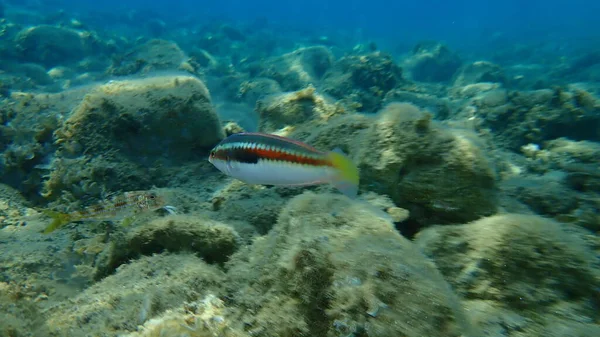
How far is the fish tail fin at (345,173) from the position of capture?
212 centimetres

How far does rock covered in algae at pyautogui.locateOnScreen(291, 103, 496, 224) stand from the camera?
295cm

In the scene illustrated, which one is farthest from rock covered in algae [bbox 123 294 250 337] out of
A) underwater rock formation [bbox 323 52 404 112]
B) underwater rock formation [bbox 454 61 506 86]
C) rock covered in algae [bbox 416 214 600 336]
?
underwater rock formation [bbox 454 61 506 86]

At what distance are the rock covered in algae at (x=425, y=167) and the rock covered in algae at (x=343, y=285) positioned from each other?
1.05 meters

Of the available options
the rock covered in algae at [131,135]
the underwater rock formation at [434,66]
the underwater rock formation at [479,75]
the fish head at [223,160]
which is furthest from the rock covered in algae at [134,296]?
the underwater rock formation at [434,66]

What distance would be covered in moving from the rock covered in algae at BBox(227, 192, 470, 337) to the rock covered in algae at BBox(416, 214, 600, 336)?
0.50 meters

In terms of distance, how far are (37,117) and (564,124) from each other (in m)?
10.2

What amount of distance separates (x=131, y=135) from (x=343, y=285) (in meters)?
4.15

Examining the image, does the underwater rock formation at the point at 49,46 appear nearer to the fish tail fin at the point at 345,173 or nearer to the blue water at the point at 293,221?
the blue water at the point at 293,221

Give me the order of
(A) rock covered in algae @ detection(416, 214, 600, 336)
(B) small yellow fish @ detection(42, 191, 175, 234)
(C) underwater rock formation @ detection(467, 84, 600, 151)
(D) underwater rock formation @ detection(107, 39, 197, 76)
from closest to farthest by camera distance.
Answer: (A) rock covered in algae @ detection(416, 214, 600, 336)
(B) small yellow fish @ detection(42, 191, 175, 234)
(C) underwater rock formation @ detection(467, 84, 600, 151)
(D) underwater rock formation @ detection(107, 39, 197, 76)

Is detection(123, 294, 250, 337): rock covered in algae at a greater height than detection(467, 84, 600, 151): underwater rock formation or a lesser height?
lesser

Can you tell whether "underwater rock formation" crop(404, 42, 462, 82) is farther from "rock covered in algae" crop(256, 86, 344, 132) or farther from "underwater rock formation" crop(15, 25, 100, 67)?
"underwater rock formation" crop(15, 25, 100, 67)

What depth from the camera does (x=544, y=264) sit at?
2.01m

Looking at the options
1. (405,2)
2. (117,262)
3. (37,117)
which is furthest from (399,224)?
(405,2)

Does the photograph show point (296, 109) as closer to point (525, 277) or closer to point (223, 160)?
point (223, 160)
